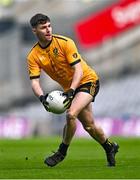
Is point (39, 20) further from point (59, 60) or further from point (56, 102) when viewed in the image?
point (56, 102)

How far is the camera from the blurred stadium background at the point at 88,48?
49.4 metres

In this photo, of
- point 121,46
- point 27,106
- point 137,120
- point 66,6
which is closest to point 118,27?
point 121,46

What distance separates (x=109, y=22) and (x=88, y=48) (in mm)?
3601

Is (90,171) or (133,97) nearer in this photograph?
(90,171)

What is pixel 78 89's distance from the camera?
536 inches

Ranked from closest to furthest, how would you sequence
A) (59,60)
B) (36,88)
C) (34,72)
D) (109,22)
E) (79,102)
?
(79,102)
(59,60)
(36,88)
(34,72)
(109,22)

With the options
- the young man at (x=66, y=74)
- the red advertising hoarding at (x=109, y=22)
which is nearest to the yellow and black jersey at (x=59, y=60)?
the young man at (x=66, y=74)

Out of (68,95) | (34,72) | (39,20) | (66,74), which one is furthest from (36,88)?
(39,20)

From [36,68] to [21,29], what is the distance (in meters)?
48.5

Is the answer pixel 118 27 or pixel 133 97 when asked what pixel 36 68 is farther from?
pixel 118 27

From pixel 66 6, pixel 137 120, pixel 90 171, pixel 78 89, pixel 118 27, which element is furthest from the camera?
pixel 66 6

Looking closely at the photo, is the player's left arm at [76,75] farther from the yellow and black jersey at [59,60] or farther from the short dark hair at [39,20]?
the short dark hair at [39,20]

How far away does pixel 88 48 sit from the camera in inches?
2264

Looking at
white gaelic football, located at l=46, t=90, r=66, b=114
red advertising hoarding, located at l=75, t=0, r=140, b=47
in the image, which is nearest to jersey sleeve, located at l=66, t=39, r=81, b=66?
white gaelic football, located at l=46, t=90, r=66, b=114
